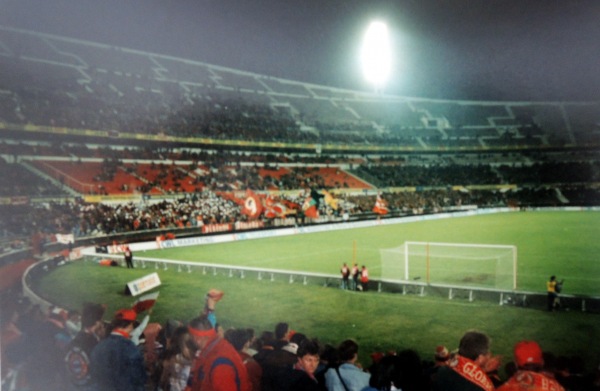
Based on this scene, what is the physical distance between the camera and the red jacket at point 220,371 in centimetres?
275

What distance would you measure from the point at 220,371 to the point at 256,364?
45 centimetres

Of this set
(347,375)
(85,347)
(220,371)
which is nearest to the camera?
(220,371)

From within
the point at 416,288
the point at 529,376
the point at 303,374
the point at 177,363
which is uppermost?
the point at 529,376

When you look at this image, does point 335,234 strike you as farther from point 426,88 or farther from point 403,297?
point 426,88

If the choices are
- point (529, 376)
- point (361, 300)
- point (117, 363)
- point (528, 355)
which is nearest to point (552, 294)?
point (361, 300)

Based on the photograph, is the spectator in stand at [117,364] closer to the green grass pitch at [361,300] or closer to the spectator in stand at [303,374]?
the spectator in stand at [303,374]

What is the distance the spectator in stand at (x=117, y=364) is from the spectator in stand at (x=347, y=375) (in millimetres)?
1325

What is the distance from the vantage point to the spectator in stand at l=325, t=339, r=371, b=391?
2.95 meters

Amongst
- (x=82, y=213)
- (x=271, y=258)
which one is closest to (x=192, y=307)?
(x=271, y=258)

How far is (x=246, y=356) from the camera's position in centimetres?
344

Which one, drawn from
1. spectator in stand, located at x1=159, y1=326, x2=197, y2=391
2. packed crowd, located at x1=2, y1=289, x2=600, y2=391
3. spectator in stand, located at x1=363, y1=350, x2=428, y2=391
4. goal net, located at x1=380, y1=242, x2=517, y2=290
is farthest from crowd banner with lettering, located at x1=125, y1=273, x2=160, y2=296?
spectator in stand, located at x1=363, y1=350, x2=428, y2=391

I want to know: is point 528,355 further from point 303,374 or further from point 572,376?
point 303,374

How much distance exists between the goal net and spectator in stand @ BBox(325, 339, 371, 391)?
6.71 m

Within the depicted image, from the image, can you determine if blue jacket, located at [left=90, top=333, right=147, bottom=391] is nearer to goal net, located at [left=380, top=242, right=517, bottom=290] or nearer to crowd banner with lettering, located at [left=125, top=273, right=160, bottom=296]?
crowd banner with lettering, located at [left=125, top=273, right=160, bottom=296]
